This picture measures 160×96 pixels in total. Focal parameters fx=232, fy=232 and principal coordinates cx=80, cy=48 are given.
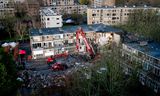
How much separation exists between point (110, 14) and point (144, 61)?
52.5 feet

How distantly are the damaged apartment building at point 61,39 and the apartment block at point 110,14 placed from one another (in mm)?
6758

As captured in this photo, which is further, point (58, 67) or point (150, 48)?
point (58, 67)

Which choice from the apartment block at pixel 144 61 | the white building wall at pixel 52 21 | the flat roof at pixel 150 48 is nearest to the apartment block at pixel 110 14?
the white building wall at pixel 52 21

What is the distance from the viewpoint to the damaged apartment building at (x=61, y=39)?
2164 cm

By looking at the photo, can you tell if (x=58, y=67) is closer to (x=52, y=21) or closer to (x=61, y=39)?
(x=61, y=39)

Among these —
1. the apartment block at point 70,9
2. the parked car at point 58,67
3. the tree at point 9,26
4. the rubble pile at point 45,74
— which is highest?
the apartment block at point 70,9

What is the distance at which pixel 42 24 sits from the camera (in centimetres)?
3077

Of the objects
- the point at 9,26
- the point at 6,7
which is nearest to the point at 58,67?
the point at 9,26

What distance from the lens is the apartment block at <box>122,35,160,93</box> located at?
48.1 ft

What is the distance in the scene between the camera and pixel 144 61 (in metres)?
15.6

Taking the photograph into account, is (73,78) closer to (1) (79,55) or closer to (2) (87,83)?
(2) (87,83)

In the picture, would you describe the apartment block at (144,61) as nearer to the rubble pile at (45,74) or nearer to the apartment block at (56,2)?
the rubble pile at (45,74)

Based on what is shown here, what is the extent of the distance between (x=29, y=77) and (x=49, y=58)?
Result: 158 inches

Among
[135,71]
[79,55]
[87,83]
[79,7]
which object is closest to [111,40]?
[79,55]
